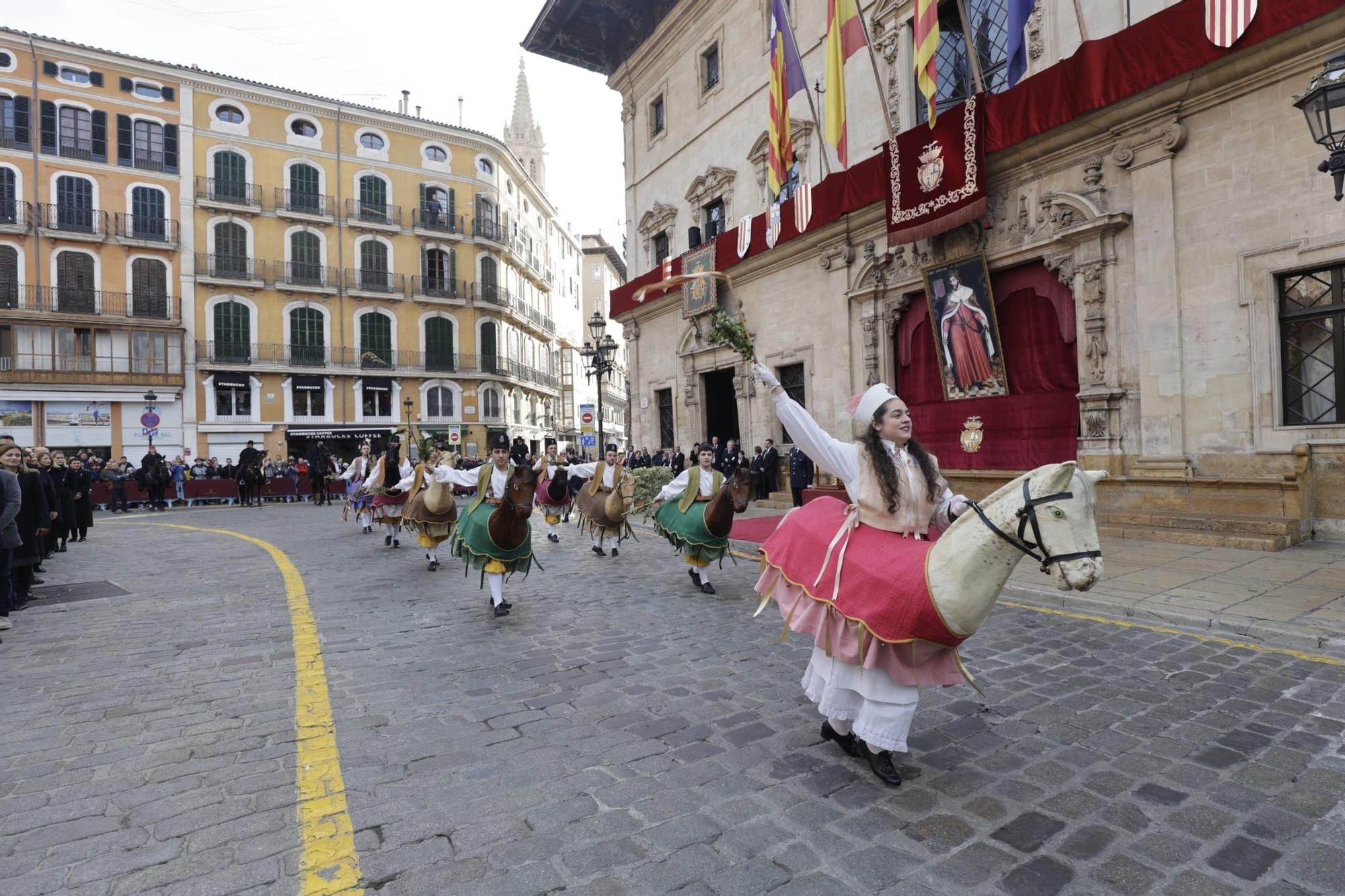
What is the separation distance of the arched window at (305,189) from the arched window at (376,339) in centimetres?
639

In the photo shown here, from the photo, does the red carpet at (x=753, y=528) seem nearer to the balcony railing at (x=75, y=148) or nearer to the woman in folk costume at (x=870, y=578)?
the woman in folk costume at (x=870, y=578)

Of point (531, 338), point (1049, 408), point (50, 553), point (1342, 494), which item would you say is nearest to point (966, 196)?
point (1049, 408)

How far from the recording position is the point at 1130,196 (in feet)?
35.9

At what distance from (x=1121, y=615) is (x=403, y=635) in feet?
22.2

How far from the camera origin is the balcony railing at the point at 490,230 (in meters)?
43.5

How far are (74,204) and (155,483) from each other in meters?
19.8

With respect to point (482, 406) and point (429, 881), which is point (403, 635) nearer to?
point (429, 881)

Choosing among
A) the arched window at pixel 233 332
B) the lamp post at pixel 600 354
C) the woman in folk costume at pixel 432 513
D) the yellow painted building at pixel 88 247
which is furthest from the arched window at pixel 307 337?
the woman in folk costume at pixel 432 513

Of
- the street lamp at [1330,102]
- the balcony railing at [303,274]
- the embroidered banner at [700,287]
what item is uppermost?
the balcony railing at [303,274]

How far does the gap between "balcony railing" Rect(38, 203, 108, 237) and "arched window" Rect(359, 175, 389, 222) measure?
11988 mm

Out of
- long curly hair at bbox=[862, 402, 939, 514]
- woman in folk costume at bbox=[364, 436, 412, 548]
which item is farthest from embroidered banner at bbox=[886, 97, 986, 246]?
woman in folk costume at bbox=[364, 436, 412, 548]

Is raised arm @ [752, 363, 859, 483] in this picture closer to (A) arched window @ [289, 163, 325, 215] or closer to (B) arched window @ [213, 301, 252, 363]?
(B) arched window @ [213, 301, 252, 363]

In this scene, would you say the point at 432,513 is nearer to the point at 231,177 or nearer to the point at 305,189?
the point at 305,189

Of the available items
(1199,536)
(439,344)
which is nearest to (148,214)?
(439,344)
